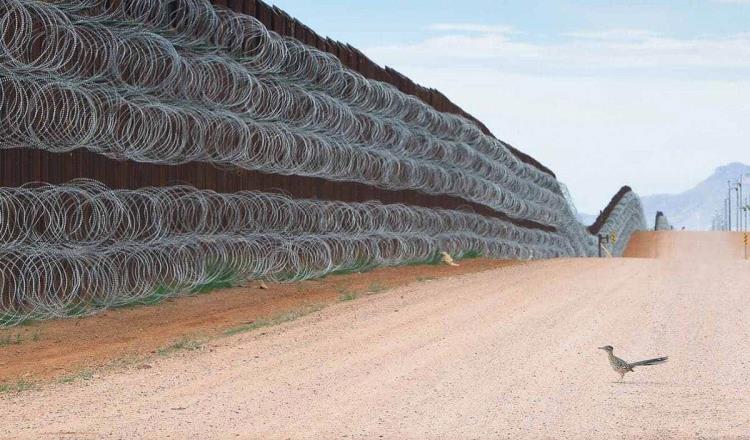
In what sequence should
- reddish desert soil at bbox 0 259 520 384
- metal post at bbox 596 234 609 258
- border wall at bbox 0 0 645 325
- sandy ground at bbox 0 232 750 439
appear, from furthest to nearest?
1. metal post at bbox 596 234 609 258
2. border wall at bbox 0 0 645 325
3. reddish desert soil at bbox 0 259 520 384
4. sandy ground at bbox 0 232 750 439

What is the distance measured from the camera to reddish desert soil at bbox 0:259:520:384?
11531 millimetres

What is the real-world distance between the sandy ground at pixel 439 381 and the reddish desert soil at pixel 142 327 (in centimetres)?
89

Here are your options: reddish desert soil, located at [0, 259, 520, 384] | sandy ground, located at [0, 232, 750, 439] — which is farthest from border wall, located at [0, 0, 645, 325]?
sandy ground, located at [0, 232, 750, 439]

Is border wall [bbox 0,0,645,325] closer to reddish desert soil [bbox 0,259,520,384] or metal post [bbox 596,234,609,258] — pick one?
reddish desert soil [bbox 0,259,520,384]

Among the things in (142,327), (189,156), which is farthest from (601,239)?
(142,327)

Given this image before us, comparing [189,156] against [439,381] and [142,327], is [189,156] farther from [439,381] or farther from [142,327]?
[439,381]

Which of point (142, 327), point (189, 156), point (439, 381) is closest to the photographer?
point (439, 381)

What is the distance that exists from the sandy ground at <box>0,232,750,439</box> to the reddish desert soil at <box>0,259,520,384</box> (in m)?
0.89

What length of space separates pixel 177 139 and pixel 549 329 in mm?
6184

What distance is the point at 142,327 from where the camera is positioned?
14.2 metres

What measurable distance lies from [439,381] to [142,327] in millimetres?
5735

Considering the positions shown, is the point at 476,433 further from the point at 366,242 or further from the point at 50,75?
the point at 366,242

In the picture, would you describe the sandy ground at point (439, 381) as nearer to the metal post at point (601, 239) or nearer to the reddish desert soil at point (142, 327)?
the reddish desert soil at point (142, 327)

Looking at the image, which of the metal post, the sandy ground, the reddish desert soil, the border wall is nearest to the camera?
the sandy ground
